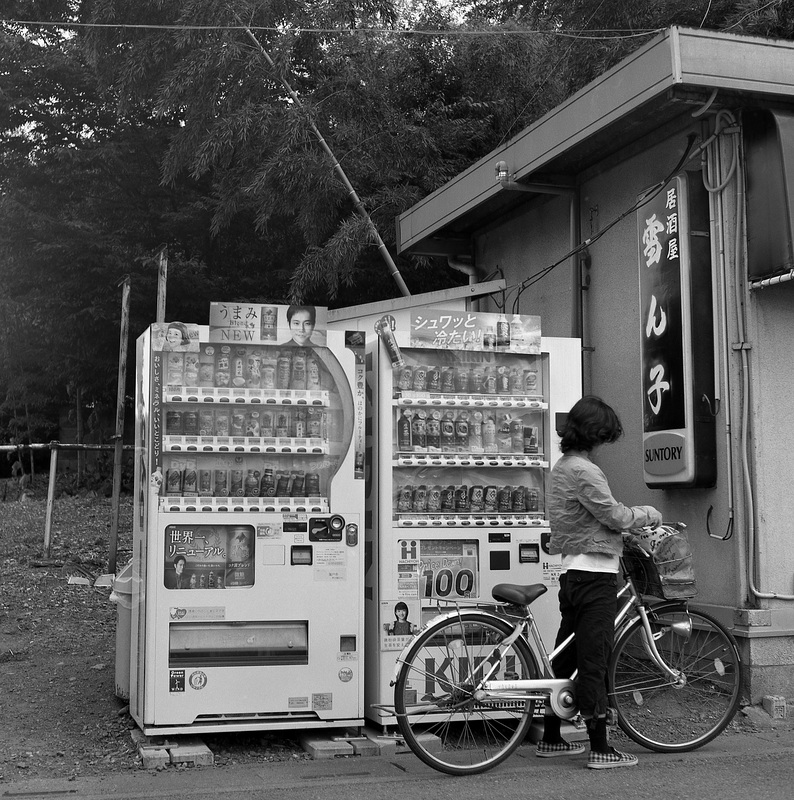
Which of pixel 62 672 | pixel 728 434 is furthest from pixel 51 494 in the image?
pixel 728 434

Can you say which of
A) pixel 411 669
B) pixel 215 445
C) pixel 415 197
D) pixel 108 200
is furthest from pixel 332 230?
pixel 411 669

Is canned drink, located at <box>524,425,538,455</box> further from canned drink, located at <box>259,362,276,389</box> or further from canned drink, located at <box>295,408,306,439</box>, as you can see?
canned drink, located at <box>259,362,276,389</box>

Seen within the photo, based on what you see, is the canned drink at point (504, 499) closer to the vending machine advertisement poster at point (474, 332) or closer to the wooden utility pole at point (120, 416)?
the vending machine advertisement poster at point (474, 332)

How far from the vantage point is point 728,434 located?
6.38 metres

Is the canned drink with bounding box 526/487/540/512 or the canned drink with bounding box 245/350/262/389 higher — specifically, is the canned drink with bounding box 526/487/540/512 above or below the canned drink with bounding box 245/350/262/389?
below

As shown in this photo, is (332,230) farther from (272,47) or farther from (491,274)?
(491,274)

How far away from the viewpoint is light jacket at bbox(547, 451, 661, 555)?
16.7 feet

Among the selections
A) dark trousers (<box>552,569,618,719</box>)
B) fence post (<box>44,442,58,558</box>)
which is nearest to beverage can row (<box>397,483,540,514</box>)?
→ dark trousers (<box>552,569,618,719</box>)

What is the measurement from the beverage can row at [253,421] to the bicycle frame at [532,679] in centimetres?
150

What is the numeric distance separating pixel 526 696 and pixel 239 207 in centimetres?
1035

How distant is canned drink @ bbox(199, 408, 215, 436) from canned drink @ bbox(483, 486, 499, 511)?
179 centimetres

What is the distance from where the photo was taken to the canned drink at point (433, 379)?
6.14 metres

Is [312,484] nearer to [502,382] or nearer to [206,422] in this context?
[206,422]

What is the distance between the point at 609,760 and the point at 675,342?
290cm
